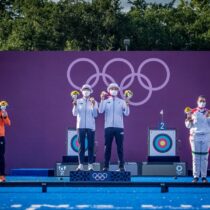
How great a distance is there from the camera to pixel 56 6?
5341 centimetres

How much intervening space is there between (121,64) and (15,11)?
138 feet

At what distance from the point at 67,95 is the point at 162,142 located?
9.02ft

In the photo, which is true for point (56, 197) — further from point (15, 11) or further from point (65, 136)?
point (15, 11)

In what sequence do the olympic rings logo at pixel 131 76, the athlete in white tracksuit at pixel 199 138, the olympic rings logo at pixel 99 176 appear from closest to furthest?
the olympic rings logo at pixel 99 176 → the athlete in white tracksuit at pixel 199 138 → the olympic rings logo at pixel 131 76

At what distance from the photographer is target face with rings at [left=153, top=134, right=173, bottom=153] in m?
19.2

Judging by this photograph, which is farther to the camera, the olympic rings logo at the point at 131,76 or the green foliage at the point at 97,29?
the green foliage at the point at 97,29

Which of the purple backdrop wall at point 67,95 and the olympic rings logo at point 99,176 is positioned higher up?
the purple backdrop wall at point 67,95

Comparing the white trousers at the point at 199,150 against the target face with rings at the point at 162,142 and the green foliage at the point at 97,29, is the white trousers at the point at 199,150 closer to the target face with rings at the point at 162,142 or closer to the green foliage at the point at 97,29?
the target face with rings at the point at 162,142

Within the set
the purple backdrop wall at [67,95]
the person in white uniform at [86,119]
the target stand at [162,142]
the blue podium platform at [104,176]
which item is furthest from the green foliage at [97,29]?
the blue podium platform at [104,176]

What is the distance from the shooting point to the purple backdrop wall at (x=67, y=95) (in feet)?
64.9

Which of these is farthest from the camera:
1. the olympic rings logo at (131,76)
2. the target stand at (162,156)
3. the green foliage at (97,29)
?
the green foliage at (97,29)

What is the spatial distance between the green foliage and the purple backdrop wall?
2874cm

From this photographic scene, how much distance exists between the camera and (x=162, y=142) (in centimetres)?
1927

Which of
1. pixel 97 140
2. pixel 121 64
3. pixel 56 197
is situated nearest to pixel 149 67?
pixel 121 64
